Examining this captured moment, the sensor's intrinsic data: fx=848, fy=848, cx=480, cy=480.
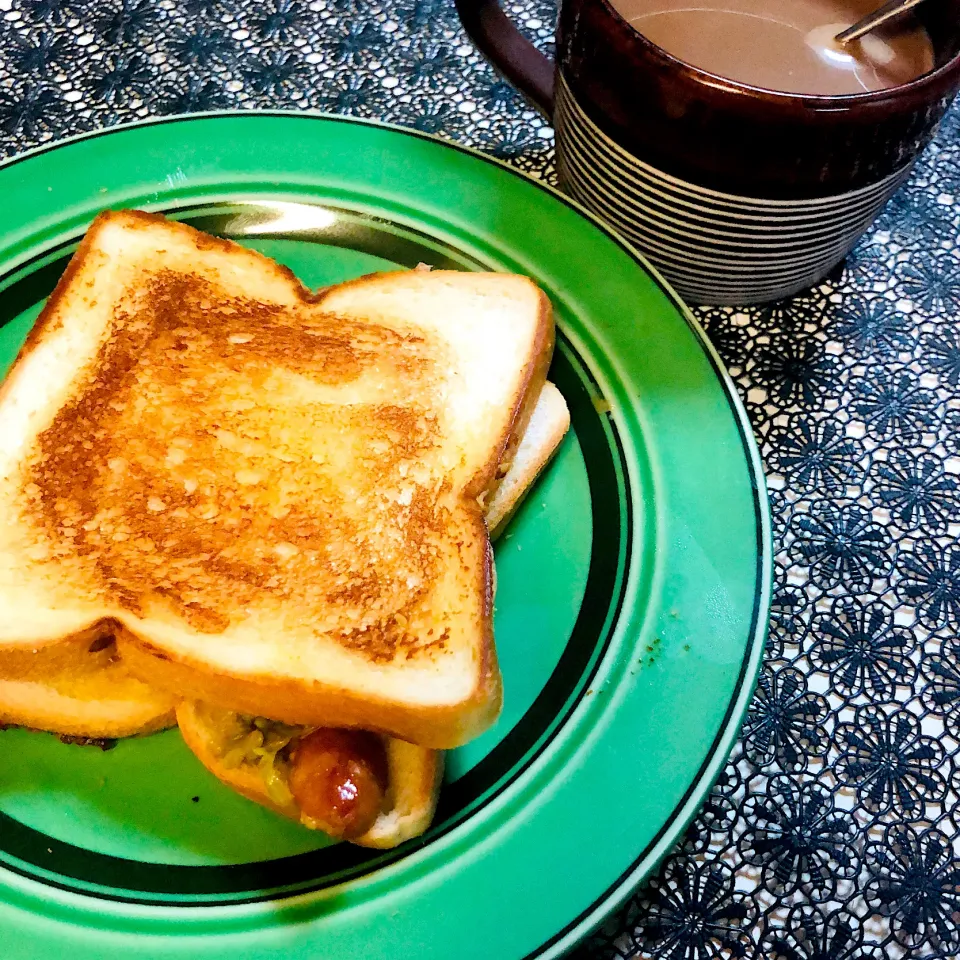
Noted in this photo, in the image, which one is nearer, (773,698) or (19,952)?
(19,952)

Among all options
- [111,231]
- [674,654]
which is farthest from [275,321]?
[674,654]

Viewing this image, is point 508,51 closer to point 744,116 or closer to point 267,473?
point 744,116

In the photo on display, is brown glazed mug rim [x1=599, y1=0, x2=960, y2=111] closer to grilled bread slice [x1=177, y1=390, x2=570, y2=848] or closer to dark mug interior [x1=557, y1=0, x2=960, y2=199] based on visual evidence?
dark mug interior [x1=557, y1=0, x2=960, y2=199]

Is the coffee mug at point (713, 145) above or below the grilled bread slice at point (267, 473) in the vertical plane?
above

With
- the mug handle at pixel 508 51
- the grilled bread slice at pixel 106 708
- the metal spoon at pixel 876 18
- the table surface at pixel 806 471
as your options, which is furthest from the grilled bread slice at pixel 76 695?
the metal spoon at pixel 876 18

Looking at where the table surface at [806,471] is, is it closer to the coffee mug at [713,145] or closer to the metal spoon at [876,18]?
the coffee mug at [713,145]

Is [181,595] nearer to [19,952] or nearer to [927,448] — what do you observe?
[19,952]

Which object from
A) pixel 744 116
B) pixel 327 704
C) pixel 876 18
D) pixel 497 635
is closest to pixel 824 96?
pixel 744 116

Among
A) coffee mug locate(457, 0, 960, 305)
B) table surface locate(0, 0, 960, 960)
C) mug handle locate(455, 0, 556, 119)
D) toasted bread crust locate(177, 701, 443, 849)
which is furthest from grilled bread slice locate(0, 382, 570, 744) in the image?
mug handle locate(455, 0, 556, 119)
